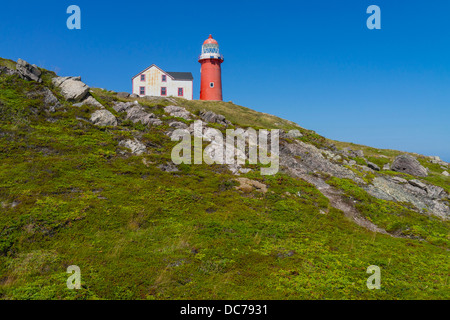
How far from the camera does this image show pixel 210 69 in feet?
260

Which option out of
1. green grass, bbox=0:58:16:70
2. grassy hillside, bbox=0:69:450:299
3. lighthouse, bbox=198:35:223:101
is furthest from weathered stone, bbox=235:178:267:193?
lighthouse, bbox=198:35:223:101

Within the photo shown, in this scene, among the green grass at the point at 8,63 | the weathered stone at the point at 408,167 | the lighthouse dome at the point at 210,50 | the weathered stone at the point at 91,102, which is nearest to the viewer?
the green grass at the point at 8,63

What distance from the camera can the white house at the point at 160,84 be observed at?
70438 millimetres

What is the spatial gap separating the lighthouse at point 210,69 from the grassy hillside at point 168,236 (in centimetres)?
5902

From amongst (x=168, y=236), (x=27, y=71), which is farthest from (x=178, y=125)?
(x=168, y=236)

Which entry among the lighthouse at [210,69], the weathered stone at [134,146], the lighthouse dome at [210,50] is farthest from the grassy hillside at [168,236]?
the lighthouse dome at [210,50]

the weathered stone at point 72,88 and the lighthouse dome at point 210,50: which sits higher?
the lighthouse dome at point 210,50

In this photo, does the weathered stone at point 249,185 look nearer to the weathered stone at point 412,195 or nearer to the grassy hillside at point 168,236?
the grassy hillside at point 168,236

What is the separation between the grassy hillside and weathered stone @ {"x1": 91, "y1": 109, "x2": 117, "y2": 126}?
4.62m

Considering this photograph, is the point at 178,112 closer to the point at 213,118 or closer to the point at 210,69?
the point at 213,118

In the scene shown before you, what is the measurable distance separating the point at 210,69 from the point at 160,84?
1562 cm

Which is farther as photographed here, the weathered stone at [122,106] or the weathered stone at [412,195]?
the weathered stone at [122,106]
